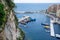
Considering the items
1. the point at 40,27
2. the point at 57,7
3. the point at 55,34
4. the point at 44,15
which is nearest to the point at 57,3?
the point at 57,7

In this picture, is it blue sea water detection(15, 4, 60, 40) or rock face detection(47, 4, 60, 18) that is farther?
rock face detection(47, 4, 60, 18)

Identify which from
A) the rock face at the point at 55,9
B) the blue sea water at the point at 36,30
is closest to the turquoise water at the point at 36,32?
the blue sea water at the point at 36,30

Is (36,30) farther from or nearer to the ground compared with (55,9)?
nearer to the ground

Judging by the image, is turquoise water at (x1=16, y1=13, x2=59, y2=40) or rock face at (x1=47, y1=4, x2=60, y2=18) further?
rock face at (x1=47, y1=4, x2=60, y2=18)

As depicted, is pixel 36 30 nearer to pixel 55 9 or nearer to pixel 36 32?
pixel 36 32

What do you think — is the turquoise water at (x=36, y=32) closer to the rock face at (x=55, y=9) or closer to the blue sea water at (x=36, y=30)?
the blue sea water at (x=36, y=30)

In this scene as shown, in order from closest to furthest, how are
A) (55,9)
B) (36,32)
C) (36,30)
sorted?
(36,32)
(36,30)
(55,9)

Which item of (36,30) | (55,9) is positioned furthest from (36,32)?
(55,9)

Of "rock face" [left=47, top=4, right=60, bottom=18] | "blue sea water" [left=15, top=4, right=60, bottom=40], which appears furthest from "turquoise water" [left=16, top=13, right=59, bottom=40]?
"rock face" [left=47, top=4, right=60, bottom=18]

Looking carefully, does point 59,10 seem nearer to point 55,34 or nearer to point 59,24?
point 59,24

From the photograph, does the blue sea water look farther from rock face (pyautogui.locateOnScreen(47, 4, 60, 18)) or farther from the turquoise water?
rock face (pyautogui.locateOnScreen(47, 4, 60, 18))

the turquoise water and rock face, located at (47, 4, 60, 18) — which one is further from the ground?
rock face, located at (47, 4, 60, 18)
